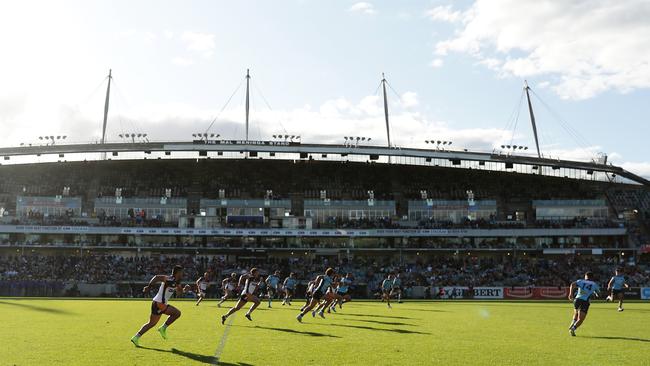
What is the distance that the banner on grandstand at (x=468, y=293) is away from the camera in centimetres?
5394

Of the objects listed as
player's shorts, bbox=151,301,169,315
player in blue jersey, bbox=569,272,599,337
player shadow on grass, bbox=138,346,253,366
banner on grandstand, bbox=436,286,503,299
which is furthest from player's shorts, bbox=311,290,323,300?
banner on grandstand, bbox=436,286,503,299

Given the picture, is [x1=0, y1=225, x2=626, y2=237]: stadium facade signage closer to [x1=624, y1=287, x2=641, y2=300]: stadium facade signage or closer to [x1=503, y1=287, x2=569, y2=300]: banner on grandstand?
[x1=624, y1=287, x2=641, y2=300]: stadium facade signage

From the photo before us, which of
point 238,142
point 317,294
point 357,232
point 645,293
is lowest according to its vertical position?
point 645,293

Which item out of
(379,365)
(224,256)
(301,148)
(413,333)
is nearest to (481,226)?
(301,148)

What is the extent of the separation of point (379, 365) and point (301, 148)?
2478 inches

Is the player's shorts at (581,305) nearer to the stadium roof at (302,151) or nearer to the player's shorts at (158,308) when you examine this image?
the player's shorts at (158,308)

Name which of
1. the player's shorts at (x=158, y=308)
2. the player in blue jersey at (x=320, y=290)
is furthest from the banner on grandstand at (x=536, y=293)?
the player's shorts at (x=158, y=308)

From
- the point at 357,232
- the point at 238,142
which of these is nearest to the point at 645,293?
the point at 357,232

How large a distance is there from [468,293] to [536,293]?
5.80 metres

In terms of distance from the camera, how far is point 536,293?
53562 millimetres

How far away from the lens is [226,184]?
80.6m

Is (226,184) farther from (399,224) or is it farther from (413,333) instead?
(413,333)

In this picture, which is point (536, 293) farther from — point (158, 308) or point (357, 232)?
point (158, 308)

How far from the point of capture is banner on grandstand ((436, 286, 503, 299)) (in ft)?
177
